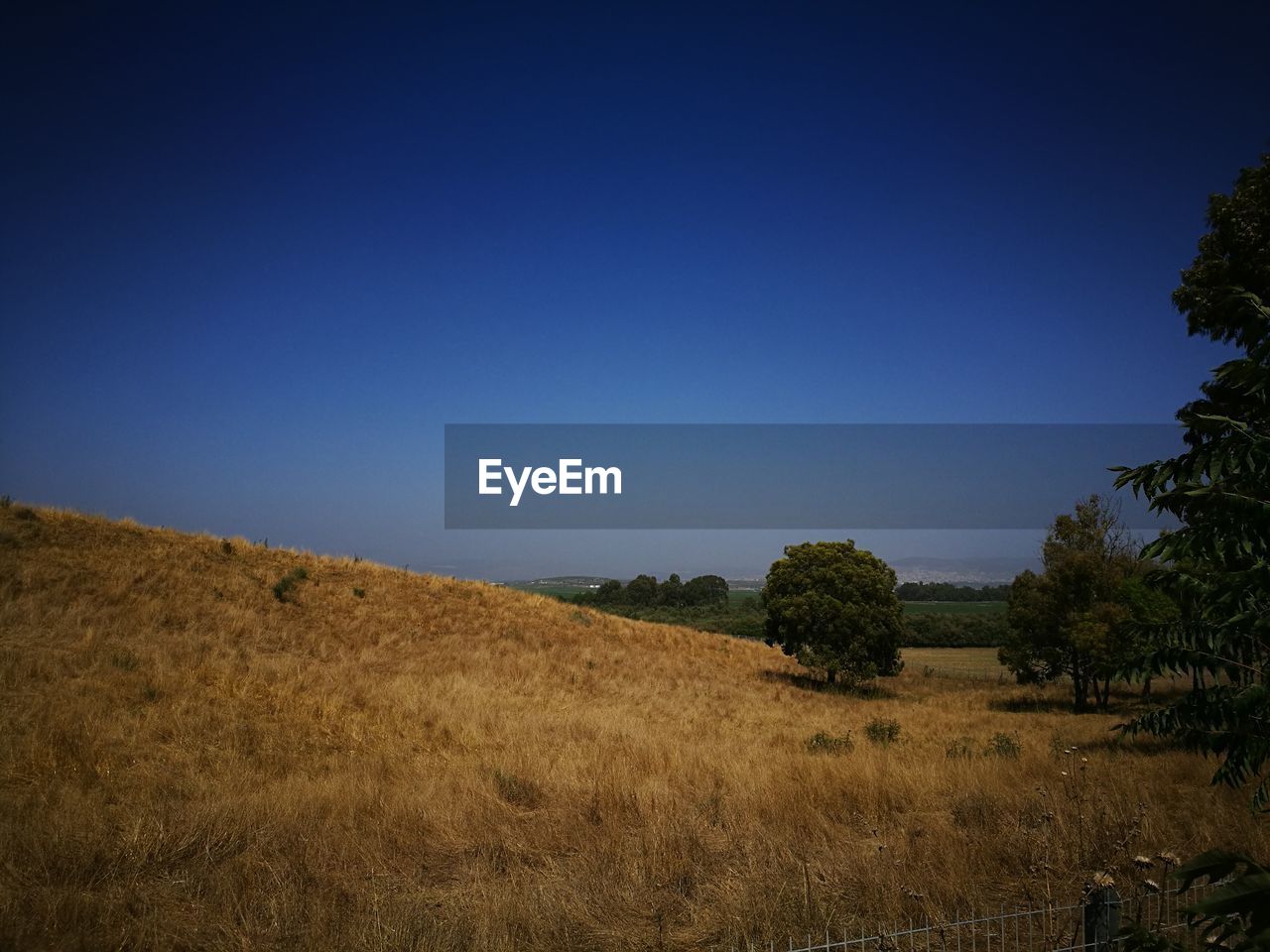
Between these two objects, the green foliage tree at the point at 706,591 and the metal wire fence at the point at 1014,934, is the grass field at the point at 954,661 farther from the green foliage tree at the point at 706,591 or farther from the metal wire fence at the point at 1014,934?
the metal wire fence at the point at 1014,934

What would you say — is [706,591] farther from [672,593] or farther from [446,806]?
[446,806]

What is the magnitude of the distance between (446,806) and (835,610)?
31.4m

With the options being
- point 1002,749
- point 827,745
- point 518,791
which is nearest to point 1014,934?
point 518,791

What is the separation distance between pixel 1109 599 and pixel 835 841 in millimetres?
31285

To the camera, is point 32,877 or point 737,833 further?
point 737,833

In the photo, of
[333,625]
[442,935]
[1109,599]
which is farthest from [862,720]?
[442,935]

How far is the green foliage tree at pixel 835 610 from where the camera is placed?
122ft

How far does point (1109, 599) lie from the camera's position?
32.0 meters

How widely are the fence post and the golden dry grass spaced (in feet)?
5.07

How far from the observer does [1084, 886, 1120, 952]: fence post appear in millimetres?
4363

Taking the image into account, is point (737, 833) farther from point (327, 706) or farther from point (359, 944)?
point (327, 706)

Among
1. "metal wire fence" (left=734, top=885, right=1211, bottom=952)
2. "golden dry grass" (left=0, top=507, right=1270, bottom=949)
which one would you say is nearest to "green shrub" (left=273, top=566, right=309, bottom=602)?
"golden dry grass" (left=0, top=507, right=1270, bottom=949)

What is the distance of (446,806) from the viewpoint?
9391 millimetres

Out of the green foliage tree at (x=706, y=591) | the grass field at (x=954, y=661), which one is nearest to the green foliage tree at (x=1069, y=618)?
the grass field at (x=954, y=661)
